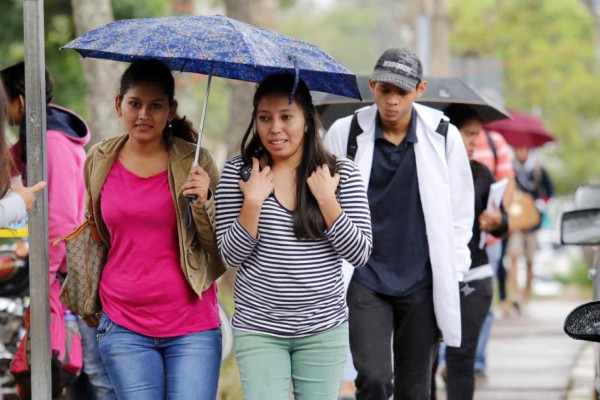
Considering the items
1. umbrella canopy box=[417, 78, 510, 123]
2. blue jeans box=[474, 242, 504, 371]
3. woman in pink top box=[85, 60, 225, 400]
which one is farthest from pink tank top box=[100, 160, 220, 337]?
blue jeans box=[474, 242, 504, 371]

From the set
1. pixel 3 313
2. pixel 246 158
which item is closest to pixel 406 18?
pixel 3 313

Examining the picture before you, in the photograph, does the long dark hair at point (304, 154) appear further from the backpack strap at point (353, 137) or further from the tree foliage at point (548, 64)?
the tree foliage at point (548, 64)

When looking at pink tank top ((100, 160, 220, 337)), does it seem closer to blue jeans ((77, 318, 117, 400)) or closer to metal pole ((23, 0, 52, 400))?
metal pole ((23, 0, 52, 400))

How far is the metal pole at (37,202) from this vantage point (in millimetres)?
4242

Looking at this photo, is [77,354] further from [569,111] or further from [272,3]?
[569,111]

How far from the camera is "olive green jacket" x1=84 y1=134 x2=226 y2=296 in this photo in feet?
15.2

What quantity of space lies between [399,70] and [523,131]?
6.15m

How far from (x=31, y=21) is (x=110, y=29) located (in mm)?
376

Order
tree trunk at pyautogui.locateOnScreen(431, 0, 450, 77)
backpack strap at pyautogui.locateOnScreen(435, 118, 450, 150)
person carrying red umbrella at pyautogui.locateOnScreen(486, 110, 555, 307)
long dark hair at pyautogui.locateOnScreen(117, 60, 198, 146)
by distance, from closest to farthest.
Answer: long dark hair at pyautogui.locateOnScreen(117, 60, 198, 146) < backpack strap at pyautogui.locateOnScreen(435, 118, 450, 150) < person carrying red umbrella at pyautogui.locateOnScreen(486, 110, 555, 307) < tree trunk at pyautogui.locateOnScreen(431, 0, 450, 77)

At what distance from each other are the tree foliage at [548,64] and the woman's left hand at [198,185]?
933 inches

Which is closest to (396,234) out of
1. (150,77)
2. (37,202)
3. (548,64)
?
(150,77)

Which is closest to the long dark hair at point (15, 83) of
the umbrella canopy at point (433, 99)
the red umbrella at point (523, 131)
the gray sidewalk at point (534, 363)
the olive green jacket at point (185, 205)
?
the olive green jacket at point (185, 205)

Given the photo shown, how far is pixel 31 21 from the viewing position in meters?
4.21

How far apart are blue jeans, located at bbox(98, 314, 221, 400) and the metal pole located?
0.37 metres
